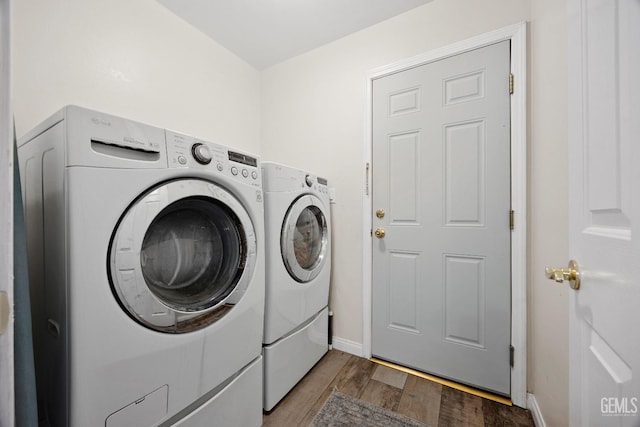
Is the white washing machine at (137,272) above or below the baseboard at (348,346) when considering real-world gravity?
above

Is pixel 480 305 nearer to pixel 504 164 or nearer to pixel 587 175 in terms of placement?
pixel 504 164

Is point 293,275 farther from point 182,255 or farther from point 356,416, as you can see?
point 356,416

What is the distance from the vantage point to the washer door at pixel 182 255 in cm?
67

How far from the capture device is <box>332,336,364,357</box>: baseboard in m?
1.68

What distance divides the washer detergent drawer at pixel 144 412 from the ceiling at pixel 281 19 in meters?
2.02

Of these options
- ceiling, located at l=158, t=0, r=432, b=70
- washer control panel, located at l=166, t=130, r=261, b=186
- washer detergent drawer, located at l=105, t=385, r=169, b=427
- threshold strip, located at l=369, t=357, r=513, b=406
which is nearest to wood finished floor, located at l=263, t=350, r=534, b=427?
threshold strip, located at l=369, t=357, r=513, b=406

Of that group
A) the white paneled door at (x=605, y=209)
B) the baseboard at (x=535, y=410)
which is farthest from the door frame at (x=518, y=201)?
the white paneled door at (x=605, y=209)

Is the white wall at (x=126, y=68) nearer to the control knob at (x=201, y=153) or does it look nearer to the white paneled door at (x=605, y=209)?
the control knob at (x=201, y=153)

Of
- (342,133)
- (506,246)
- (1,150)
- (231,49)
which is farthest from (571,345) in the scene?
(231,49)

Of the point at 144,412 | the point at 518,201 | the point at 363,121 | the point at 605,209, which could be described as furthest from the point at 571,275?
the point at 363,121

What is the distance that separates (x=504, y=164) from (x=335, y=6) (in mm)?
1396

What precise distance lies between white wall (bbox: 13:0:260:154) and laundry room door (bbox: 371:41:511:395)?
3.94ft

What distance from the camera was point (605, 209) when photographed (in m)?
0.44

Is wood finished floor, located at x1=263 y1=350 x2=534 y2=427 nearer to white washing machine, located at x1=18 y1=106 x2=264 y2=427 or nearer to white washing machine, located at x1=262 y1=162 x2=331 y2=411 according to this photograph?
white washing machine, located at x1=262 y1=162 x2=331 y2=411
